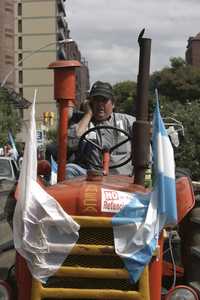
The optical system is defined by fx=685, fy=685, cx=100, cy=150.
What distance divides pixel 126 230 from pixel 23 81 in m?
108

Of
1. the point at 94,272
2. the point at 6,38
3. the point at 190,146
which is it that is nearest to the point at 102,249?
the point at 94,272

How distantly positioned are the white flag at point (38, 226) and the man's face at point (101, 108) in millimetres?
1748

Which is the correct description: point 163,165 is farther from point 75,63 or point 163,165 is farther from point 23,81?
point 23,81

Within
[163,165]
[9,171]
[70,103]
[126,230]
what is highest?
[70,103]

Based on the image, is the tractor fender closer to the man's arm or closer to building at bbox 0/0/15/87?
the man's arm

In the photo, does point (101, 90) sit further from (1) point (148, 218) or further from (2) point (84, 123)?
(1) point (148, 218)

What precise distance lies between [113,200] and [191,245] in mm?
988

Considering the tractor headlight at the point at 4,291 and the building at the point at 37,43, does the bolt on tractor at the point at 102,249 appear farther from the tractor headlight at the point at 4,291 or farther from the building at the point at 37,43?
the building at the point at 37,43

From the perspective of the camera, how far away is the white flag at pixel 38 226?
12.7 ft

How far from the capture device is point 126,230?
3902 mm

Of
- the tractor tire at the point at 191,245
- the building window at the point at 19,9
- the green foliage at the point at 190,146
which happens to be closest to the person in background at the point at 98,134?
the tractor tire at the point at 191,245

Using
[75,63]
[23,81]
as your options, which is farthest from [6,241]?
[23,81]

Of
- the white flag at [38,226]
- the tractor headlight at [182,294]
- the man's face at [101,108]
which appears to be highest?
the man's face at [101,108]

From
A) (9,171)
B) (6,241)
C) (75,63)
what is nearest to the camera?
(75,63)
